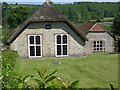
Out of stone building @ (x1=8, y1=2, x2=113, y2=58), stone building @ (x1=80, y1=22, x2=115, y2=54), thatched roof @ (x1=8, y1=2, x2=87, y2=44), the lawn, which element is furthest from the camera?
stone building @ (x1=80, y1=22, x2=115, y2=54)

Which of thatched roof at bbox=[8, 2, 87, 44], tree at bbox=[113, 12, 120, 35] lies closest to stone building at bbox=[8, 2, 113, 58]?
thatched roof at bbox=[8, 2, 87, 44]

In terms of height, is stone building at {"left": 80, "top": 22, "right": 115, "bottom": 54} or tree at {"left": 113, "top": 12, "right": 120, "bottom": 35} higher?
tree at {"left": 113, "top": 12, "right": 120, "bottom": 35}

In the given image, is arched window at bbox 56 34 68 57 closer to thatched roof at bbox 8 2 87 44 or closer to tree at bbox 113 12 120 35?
thatched roof at bbox 8 2 87 44

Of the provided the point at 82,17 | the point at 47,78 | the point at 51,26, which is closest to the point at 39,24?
the point at 51,26

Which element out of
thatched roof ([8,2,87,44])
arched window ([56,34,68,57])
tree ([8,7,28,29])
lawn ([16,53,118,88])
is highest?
tree ([8,7,28,29])

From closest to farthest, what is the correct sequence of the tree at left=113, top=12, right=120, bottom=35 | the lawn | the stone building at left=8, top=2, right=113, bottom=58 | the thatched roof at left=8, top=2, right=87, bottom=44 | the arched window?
the lawn
the thatched roof at left=8, top=2, right=87, bottom=44
the stone building at left=8, top=2, right=113, bottom=58
the arched window
the tree at left=113, top=12, right=120, bottom=35

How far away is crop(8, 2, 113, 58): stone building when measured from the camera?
26.3m

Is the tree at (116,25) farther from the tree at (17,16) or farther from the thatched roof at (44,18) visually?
the tree at (17,16)

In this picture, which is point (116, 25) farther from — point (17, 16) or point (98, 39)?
point (17, 16)

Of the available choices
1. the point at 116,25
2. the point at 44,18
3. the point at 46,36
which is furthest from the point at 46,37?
the point at 116,25

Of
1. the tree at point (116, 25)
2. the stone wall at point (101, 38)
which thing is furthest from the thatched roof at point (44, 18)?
the tree at point (116, 25)

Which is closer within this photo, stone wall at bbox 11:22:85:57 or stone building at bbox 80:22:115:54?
stone wall at bbox 11:22:85:57

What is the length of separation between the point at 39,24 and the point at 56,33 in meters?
1.44

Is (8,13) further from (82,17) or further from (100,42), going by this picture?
(100,42)
